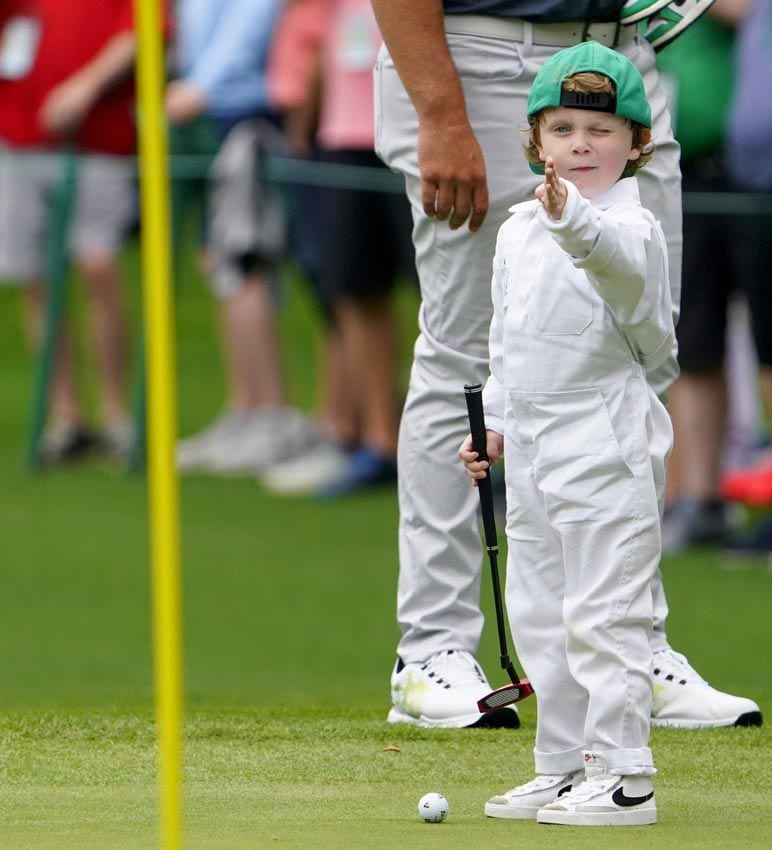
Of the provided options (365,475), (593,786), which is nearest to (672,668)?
(593,786)

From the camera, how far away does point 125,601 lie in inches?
331

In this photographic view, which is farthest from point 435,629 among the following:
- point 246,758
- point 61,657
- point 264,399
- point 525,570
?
point 264,399

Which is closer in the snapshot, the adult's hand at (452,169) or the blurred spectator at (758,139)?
the adult's hand at (452,169)

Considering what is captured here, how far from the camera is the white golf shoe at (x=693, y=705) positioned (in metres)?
4.97

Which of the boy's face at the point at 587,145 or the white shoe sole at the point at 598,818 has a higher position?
the boy's face at the point at 587,145

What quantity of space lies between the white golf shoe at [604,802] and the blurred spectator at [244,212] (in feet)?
23.5

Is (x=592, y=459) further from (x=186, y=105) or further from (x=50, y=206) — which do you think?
(x=50, y=206)

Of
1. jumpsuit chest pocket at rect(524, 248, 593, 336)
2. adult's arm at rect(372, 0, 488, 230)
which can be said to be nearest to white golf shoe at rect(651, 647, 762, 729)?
adult's arm at rect(372, 0, 488, 230)

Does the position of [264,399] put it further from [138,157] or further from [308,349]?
[308,349]

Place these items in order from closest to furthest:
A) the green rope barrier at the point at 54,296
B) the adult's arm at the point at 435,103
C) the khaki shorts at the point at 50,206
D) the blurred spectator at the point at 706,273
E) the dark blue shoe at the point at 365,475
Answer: the adult's arm at the point at 435,103
the blurred spectator at the point at 706,273
the dark blue shoe at the point at 365,475
the green rope barrier at the point at 54,296
the khaki shorts at the point at 50,206

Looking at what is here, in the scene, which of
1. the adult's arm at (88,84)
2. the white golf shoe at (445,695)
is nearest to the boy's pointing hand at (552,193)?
the white golf shoe at (445,695)

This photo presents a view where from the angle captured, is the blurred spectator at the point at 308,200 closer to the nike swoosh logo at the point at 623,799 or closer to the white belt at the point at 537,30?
the white belt at the point at 537,30

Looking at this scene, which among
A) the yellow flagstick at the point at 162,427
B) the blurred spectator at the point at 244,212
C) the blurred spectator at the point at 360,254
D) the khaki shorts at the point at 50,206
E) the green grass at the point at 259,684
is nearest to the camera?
the yellow flagstick at the point at 162,427

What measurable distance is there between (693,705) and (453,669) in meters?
0.54
